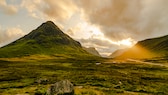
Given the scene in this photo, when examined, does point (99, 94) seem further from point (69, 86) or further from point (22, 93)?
point (22, 93)

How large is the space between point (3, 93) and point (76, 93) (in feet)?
68.0

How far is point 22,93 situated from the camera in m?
61.9

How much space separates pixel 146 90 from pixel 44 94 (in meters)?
30.2

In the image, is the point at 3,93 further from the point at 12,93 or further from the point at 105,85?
the point at 105,85

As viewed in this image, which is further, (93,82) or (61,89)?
(93,82)

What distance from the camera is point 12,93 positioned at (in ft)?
205

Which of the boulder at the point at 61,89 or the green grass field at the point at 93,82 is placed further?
the green grass field at the point at 93,82

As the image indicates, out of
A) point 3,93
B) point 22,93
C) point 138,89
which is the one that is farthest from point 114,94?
point 3,93

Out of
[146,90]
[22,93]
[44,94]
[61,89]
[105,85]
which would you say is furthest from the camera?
[105,85]

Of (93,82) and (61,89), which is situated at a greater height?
(93,82)

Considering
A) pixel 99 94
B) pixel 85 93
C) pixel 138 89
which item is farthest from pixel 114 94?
pixel 138 89

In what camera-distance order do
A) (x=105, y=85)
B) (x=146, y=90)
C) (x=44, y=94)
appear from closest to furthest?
1. (x=44, y=94)
2. (x=146, y=90)
3. (x=105, y=85)

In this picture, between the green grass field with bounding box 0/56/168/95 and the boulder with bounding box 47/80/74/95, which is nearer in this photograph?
the boulder with bounding box 47/80/74/95

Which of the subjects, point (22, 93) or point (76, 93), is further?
point (22, 93)
